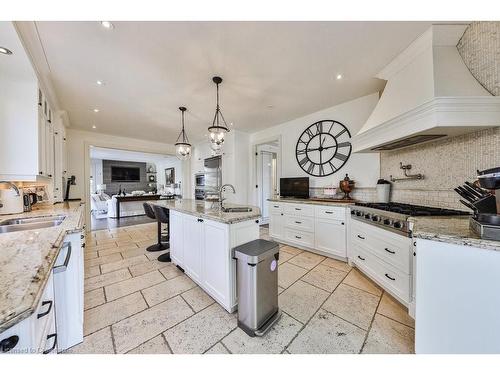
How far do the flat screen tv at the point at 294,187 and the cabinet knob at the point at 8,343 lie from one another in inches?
140

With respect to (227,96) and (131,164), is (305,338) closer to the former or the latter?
(227,96)

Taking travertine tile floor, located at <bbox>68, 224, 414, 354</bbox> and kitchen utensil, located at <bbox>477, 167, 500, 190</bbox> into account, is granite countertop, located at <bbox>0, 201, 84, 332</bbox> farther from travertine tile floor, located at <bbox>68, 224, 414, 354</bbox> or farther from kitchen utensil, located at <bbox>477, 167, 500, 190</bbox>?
kitchen utensil, located at <bbox>477, 167, 500, 190</bbox>

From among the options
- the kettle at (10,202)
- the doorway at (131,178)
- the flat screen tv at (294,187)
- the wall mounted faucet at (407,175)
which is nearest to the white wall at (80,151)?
the doorway at (131,178)

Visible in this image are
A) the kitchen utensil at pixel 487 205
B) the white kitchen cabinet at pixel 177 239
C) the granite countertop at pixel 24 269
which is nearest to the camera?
the granite countertop at pixel 24 269

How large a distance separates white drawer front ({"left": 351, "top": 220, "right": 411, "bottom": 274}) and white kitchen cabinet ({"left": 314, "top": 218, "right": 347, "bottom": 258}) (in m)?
0.28

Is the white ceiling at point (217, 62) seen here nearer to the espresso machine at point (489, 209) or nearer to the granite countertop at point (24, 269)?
the espresso machine at point (489, 209)

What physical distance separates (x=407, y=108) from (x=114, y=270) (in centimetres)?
409

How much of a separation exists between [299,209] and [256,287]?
6.55 feet

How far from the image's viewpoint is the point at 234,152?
4.73 metres

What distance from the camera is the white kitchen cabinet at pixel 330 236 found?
2717mm

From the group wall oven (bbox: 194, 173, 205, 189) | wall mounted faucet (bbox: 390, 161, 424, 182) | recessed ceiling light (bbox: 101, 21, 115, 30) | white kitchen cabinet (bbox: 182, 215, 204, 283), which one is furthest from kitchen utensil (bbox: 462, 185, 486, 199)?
wall oven (bbox: 194, 173, 205, 189)

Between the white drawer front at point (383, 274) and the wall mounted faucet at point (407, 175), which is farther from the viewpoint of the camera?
the wall mounted faucet at point (407, 175)

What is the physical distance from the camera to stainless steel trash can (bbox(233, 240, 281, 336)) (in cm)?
147
